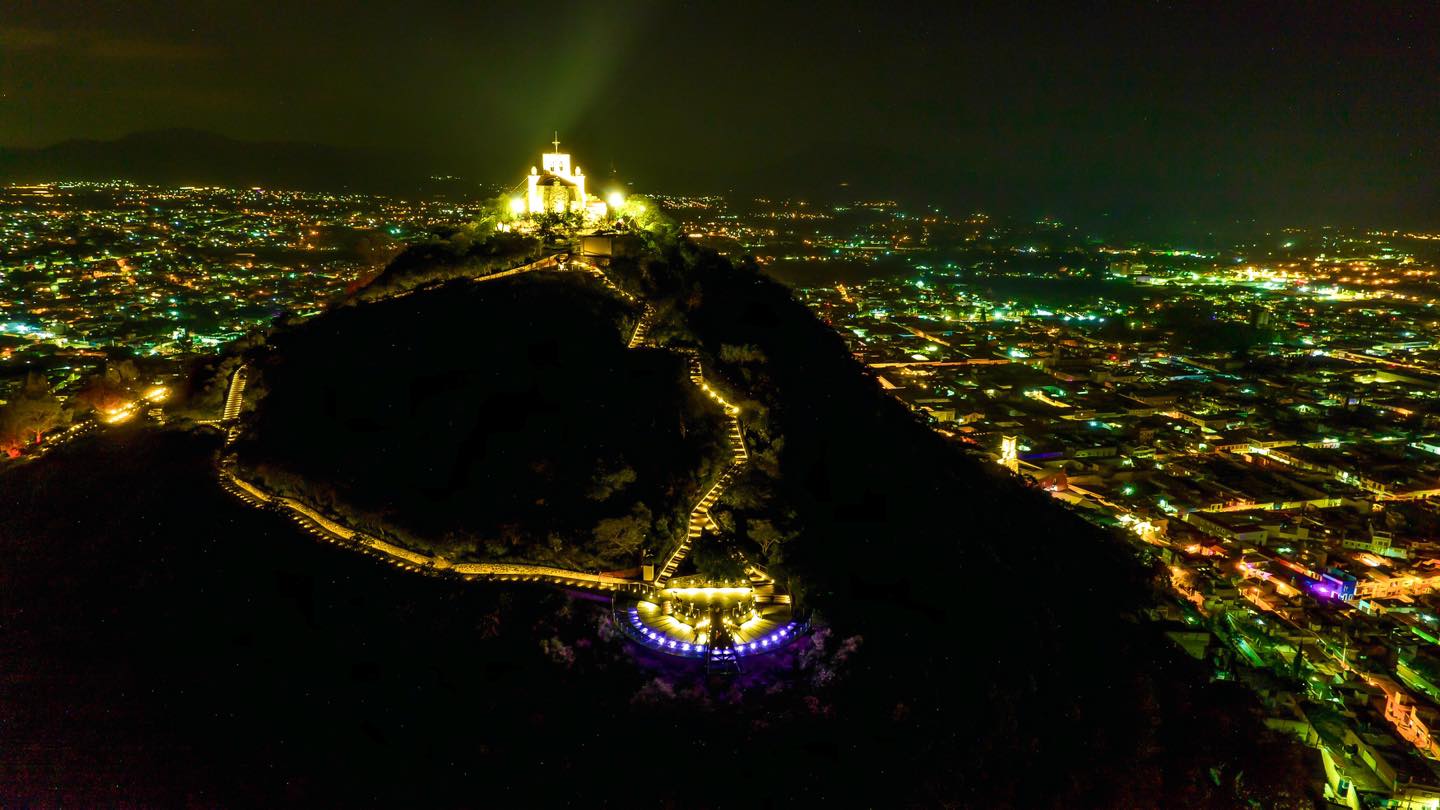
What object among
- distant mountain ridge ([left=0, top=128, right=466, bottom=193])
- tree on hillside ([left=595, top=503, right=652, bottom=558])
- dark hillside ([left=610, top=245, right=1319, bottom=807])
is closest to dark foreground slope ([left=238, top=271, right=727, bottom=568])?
tree on hillside ([left=595, top=503, right=652, bottom=558])

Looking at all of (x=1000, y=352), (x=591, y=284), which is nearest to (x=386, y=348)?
(x=591, y=284)

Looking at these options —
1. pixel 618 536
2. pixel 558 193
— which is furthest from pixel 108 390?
Answer: pixel 618 536

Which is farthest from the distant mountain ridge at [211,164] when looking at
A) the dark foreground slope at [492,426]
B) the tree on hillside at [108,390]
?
the dark foreground slope at [492,426]

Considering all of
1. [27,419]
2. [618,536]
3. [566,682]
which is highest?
[618,536]

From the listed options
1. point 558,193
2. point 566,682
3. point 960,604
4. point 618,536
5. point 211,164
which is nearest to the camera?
point 566,682

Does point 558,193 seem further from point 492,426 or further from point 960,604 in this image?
point 960,604

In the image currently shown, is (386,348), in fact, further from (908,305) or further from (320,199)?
(320,199)
